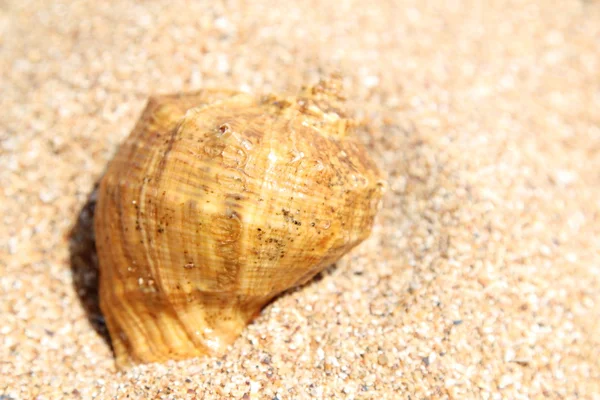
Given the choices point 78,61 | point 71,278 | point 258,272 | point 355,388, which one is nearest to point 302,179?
point 258,272

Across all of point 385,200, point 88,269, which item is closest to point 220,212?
point 88,269

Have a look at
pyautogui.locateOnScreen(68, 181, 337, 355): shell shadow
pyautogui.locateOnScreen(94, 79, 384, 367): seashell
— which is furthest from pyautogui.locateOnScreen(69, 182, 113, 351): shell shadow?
pyautogui.locateOnScreen(94, 79, 384, 367): seashell

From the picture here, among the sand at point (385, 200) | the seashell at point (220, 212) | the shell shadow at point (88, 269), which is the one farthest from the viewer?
the shell shadow at point (88, 269)

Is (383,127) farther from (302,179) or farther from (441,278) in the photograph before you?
(302,179)

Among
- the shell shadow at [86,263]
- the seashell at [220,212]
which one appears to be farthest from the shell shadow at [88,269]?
the seashell at [220,212]

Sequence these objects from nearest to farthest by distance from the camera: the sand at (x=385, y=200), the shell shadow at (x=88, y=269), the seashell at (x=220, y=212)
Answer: the seashell at (x=220, y=212)
the sand at (x=385, y=200)
the shell shadow at (x=88, y=269)

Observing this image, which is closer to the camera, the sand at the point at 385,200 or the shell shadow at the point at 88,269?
the sand at the point at 385,200

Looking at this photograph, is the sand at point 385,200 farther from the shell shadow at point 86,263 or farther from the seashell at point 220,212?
the seashell at point 220,212
